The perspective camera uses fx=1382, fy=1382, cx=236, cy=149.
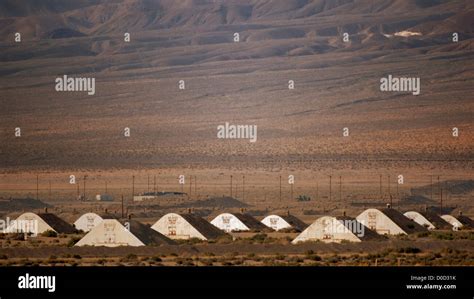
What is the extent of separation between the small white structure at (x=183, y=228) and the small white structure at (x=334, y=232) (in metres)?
3.70

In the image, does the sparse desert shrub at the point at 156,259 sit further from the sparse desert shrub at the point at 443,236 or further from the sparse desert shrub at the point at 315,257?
the sparse desert shrub at the point at 443,236

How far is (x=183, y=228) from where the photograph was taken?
46.7 m

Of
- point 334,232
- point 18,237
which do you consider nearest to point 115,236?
point 334,232

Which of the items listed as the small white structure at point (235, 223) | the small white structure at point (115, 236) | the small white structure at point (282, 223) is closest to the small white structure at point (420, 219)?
the small white structure at point (282, 223)

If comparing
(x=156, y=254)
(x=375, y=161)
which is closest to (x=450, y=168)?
(x=375, y=161)

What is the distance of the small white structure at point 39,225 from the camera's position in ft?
164

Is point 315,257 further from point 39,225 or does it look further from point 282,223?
point 282,223

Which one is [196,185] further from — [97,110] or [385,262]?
[385,262]

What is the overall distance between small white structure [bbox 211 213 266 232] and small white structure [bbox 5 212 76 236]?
21.7ft

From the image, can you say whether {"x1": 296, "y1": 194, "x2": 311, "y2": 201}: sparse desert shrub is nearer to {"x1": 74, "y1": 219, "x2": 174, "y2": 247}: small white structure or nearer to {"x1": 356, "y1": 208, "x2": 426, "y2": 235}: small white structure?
{"x1": 356, "y1": 208, "x2": 426, "y2": 235}: small white structure
